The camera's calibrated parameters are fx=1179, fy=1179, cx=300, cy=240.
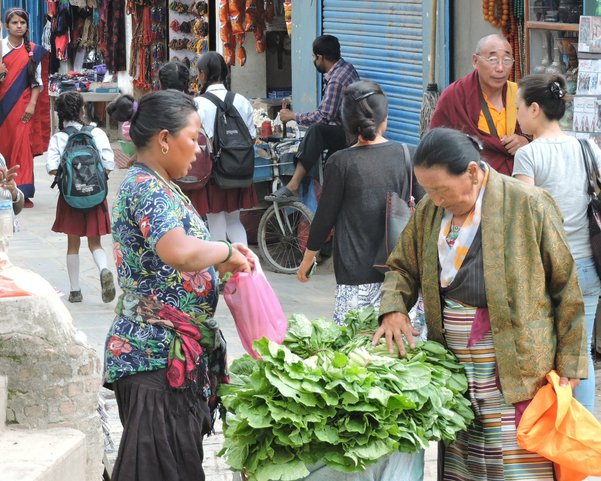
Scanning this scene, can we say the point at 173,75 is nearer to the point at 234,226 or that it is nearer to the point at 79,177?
the point at 79,177

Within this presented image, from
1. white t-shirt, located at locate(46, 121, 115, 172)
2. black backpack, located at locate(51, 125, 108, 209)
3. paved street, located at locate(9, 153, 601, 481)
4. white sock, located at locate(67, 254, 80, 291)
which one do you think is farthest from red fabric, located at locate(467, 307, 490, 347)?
white sock, located at locate(67, 254, 80, 291)

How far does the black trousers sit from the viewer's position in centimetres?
949

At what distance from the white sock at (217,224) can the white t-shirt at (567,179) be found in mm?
4052

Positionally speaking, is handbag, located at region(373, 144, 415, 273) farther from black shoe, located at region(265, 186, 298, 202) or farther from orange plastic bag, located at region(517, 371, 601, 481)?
black shoe, located at region(265, 186, 298, 202)

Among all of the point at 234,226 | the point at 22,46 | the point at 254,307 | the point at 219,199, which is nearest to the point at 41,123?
the point at 22,46

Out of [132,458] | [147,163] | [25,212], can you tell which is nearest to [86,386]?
[132,458]

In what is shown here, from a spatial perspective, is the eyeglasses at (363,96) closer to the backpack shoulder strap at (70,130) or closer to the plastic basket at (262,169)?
the backpack shoulder strap at (70,130)

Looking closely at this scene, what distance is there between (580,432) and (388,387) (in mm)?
642

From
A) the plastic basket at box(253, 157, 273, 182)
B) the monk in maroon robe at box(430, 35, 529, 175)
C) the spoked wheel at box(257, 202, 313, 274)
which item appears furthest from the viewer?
the plastic basket at box(253, 157, 273, 182)

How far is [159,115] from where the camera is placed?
3.91 meters

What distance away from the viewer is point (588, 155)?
5.17 m

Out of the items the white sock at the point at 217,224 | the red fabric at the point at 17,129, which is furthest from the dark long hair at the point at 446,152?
the red fabric at the point at 17,129

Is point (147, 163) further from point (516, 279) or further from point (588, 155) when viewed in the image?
point (588, 155)

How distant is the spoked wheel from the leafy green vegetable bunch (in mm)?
6038
